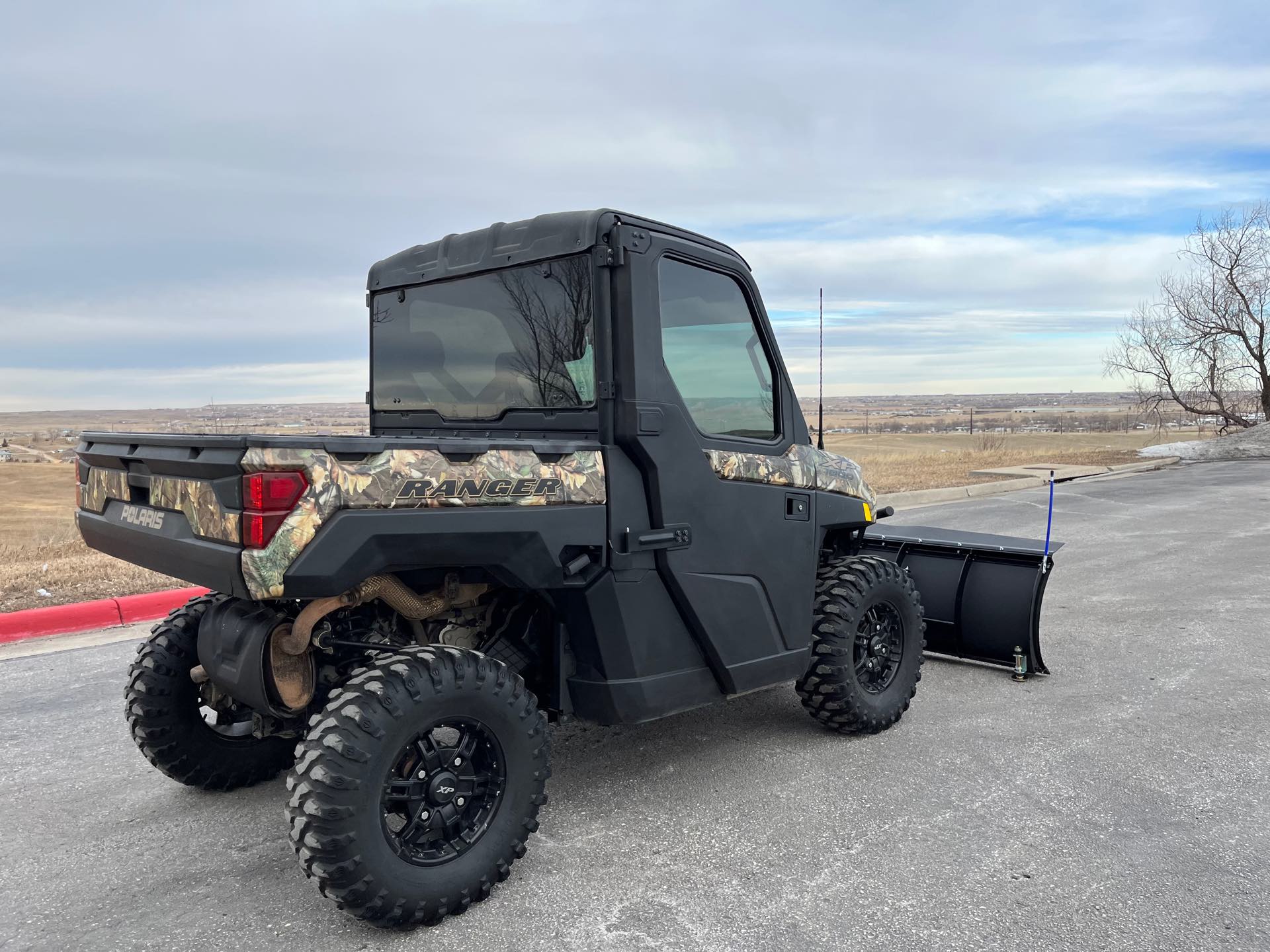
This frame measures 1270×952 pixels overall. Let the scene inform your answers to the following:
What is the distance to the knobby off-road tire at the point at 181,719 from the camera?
3936 mm

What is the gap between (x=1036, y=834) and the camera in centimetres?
377

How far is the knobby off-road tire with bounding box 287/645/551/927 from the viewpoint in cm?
292

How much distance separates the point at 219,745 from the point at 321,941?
1.39 meters

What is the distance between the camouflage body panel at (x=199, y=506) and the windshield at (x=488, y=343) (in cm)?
135

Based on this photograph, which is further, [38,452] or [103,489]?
[38,452]

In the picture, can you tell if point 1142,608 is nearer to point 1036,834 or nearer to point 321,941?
point 1036,834

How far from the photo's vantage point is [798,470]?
4508 millimetres

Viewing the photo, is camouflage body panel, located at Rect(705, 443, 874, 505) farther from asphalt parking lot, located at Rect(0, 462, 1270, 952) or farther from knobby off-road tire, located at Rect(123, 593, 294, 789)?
knobby off-road tire, located at Rect(123, 593, 294, 789)

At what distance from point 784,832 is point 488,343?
237 centimetres

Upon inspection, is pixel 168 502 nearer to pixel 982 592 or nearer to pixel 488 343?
pixel 488 343

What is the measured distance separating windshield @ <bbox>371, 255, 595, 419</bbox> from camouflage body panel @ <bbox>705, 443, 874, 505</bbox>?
0.71m

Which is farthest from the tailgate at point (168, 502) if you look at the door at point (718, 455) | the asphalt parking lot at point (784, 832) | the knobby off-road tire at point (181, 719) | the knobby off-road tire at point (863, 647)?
the knobby off-road tire at point (863, 647)

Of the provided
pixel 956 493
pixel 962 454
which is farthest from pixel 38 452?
pixel 956 493

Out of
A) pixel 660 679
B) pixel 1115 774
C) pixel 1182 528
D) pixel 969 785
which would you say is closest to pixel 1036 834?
pixel 969 785
